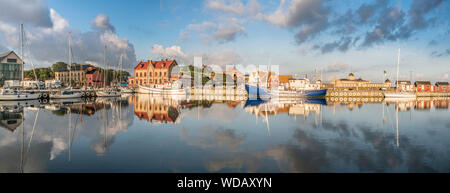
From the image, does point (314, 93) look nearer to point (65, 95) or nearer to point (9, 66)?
point (65, 95)

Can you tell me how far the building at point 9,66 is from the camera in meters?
60.5

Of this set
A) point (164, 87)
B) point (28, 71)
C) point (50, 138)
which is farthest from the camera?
point (28, 71)

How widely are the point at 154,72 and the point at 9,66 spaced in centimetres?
3771

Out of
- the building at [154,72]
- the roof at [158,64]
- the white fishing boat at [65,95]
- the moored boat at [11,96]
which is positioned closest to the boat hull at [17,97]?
the moored boat at [11,96]

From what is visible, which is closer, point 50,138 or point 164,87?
point 50,138

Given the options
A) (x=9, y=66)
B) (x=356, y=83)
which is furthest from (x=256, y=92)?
(x=356, y=83)

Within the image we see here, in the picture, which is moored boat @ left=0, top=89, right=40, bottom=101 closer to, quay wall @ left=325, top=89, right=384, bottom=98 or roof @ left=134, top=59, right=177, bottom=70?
roof @ left=134, top=59, right=177, bottom=70

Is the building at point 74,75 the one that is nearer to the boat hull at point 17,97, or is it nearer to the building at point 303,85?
the boat hull at point 17,97

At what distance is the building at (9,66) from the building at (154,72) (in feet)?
102
